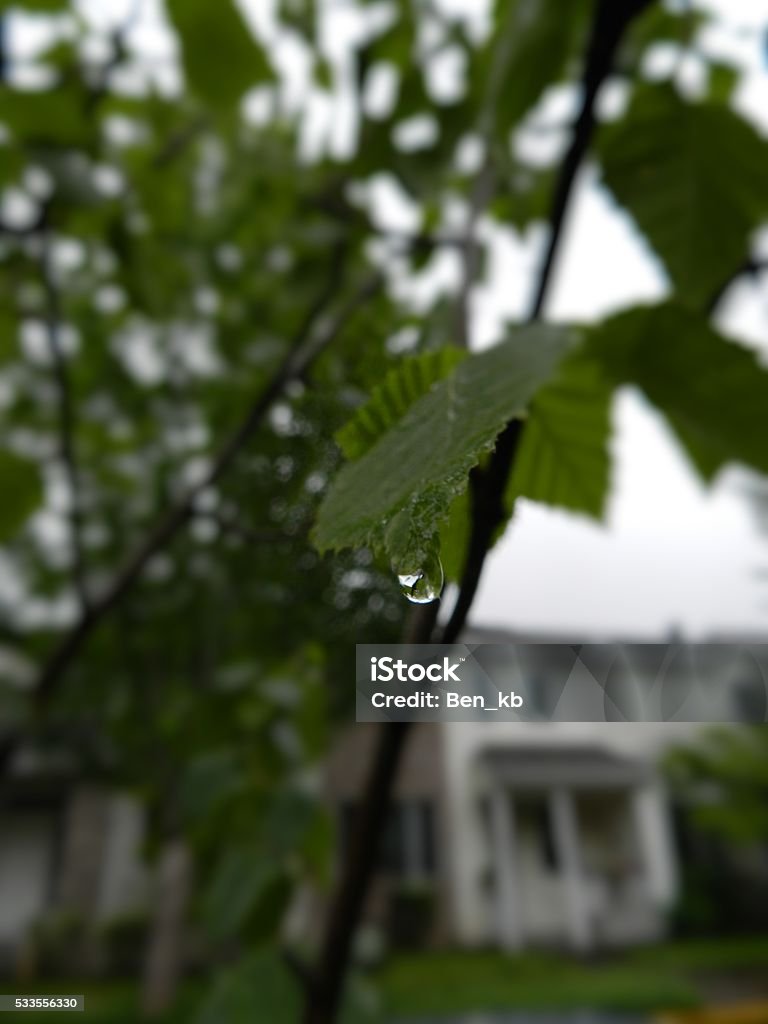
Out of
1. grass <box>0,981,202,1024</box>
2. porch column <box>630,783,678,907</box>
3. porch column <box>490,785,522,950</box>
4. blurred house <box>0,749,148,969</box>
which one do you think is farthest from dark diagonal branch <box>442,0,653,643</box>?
porch column <box>630,783,678,907</box>

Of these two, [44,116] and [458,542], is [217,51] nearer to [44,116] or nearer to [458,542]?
[44,116]

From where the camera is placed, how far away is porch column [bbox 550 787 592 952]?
19.9ft

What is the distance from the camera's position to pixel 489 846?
6.12 meters

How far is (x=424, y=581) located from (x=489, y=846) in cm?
674

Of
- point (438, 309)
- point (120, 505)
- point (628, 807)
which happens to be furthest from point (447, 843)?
point (438, 309)

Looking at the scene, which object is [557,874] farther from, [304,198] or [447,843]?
[304,198]

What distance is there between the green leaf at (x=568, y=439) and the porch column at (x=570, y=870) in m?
6.84

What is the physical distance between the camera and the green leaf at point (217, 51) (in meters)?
0.33

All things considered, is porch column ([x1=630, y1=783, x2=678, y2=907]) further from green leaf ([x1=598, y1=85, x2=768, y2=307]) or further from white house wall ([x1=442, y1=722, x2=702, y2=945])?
green leaf ([x1=598, y1=85, x2=768, y2=307])

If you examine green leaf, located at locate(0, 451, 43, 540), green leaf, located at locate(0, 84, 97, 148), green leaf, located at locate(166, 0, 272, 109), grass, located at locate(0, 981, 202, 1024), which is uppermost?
green leaf, located at locate(166, 0, 272, 109)

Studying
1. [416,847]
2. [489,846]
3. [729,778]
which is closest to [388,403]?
[729,778]

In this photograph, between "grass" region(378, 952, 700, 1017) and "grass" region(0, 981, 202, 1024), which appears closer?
"grass" region(0, 981, 202, 1024)

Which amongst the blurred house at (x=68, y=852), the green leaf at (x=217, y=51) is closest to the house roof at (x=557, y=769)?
the blurred house at (x=68, y=852)

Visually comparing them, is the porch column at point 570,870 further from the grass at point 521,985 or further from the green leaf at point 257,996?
the green leaf at point 257,996
